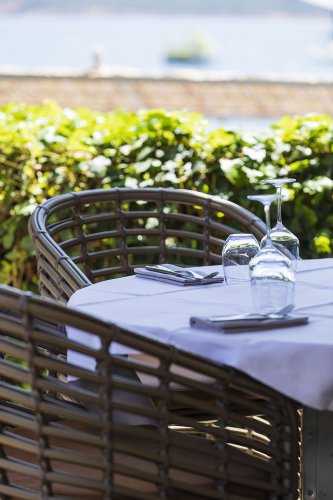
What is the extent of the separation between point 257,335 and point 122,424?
0.99ft

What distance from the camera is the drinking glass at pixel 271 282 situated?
6.11ft

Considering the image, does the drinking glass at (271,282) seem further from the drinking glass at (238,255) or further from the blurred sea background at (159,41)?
the blurred sea background at (159,41)

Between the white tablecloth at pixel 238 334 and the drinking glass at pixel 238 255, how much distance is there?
1.3 inches

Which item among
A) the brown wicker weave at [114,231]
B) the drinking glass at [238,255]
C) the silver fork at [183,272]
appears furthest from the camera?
the brown wicker weave at [114,231]

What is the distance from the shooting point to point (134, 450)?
158cm

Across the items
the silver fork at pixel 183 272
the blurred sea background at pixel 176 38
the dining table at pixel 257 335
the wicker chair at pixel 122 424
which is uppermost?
the blurred sea background at pixel 176 38

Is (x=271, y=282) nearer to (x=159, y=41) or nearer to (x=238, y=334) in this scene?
(x=238, y=334)

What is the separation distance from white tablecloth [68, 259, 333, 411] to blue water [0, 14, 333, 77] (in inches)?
1960

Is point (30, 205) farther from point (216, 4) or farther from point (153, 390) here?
point (216, 4)

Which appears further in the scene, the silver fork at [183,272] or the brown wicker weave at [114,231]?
the brown wicker weave at [114,231]

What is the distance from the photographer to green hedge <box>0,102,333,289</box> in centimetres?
372

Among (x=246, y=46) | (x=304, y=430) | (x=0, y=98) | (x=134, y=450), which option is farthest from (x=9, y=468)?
(x=246, y=46)

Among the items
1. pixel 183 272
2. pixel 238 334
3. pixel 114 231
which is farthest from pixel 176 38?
pixel 238 334

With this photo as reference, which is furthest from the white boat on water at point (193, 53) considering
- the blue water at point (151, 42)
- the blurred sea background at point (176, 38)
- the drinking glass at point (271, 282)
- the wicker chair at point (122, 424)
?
the wicker chair at point (122, 424)
